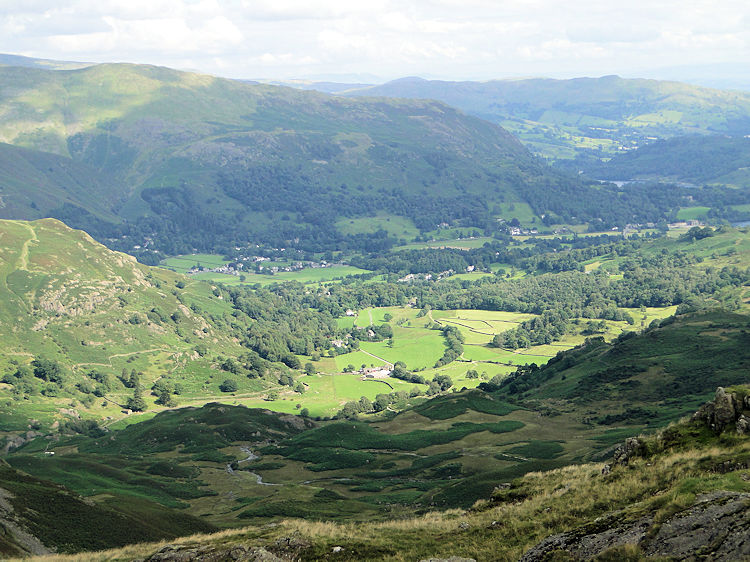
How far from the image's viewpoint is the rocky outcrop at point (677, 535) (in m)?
24.8

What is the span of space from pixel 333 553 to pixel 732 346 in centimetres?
13517

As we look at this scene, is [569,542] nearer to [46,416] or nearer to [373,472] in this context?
[373,472]

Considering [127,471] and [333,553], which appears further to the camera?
[127,471]

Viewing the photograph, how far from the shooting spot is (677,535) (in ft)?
87.8

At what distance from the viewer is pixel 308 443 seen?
127062 millimetres

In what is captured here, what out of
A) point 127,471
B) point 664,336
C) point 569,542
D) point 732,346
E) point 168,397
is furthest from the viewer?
point 168,397

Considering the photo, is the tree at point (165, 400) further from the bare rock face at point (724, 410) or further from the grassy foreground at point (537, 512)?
the bare rock face at point (724, 410)

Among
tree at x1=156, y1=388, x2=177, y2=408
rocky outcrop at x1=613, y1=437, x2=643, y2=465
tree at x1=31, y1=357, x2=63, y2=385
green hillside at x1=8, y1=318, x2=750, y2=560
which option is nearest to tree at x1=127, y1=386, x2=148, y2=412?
tree at x1=156, y1=388, x2=177, y2=408

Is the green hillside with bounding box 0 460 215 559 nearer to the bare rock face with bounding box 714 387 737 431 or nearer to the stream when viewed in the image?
the stream

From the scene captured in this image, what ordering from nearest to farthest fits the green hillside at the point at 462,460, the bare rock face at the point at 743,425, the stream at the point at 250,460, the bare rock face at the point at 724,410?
the green hillside at the point at 462,460
the bare rock face at the point at 743,425
the bare rock face at the point at 724,410
the stream at the point at 250,460

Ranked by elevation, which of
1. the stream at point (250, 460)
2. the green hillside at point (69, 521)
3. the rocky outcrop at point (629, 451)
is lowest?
the stream at point (250, 460)

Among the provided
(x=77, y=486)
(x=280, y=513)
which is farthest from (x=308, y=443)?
(x=280, y=513)

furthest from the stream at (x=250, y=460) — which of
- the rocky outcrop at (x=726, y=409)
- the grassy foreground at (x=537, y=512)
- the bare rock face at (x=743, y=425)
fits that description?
the bare rock face at (x=743, y=425)

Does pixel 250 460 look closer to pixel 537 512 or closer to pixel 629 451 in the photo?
pixel 629 451
